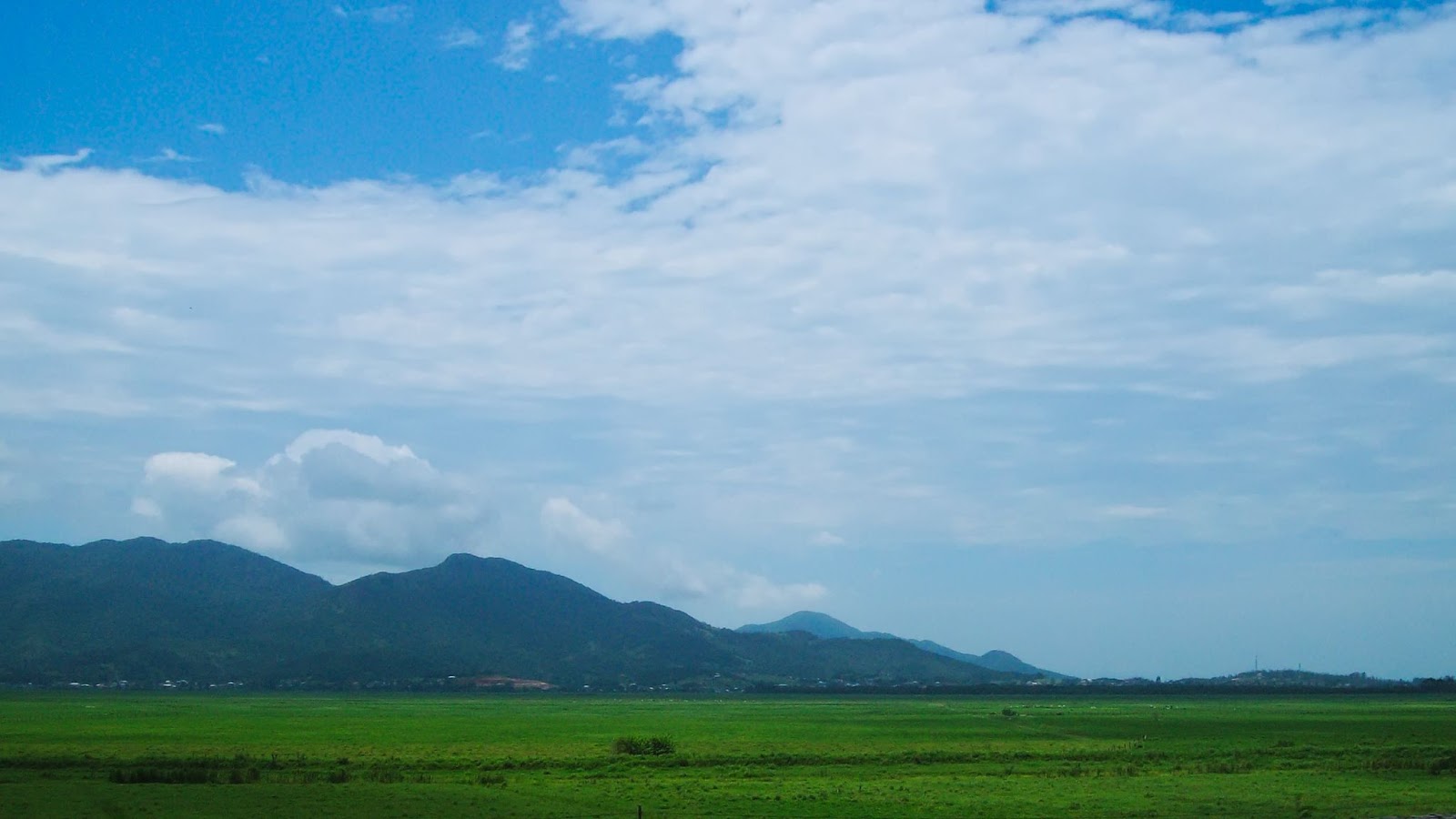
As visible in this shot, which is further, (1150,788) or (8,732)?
(8,732)

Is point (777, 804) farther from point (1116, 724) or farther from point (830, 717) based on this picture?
point (830, 717)

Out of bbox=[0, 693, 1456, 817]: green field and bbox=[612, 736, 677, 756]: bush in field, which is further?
bbox=[612, 736, 677, 756]: bush in field

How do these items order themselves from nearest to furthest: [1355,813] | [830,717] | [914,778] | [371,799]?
[1355,813]
[371,799]
[914,778]
[830,717]

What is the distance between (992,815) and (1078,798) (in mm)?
4895

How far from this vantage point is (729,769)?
4703 centimetres

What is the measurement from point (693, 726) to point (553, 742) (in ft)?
64.2

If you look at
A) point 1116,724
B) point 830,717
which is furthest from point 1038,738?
point 830,717

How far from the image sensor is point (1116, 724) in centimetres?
8706

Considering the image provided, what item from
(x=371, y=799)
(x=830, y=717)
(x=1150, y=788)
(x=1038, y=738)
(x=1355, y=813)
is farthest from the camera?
(x=830, y=717)

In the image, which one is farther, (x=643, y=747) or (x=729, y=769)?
(x=643, y=747)

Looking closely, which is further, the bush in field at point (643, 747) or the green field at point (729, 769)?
the bush in field at point (643, 747)

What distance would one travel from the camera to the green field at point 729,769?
34.2m

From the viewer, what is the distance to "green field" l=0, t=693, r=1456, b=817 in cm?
3416

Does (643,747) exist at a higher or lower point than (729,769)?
higher
